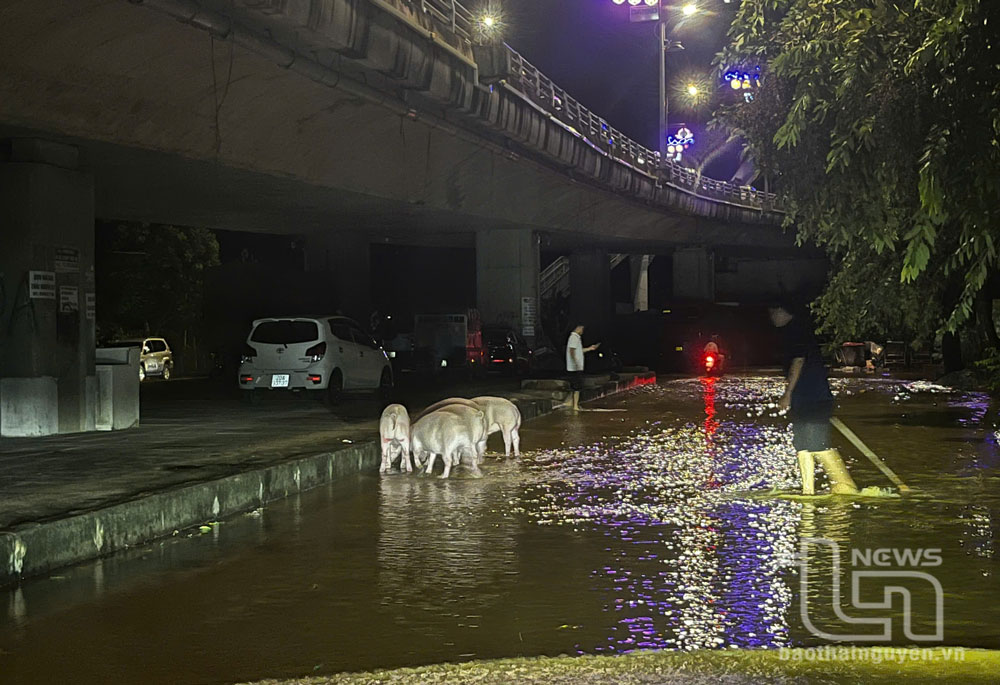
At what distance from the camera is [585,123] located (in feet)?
142

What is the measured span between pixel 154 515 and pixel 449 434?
384cm

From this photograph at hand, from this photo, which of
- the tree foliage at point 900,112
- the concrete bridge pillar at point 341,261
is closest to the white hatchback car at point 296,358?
the tree foliage at point 900,112

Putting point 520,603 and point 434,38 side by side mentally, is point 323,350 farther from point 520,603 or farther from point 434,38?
point 520,603

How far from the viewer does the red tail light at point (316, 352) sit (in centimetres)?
2464

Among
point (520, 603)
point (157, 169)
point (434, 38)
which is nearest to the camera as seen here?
point (520, 603)

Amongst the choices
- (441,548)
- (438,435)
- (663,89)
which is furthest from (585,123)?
(441,548)

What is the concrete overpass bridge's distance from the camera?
18.5 meters

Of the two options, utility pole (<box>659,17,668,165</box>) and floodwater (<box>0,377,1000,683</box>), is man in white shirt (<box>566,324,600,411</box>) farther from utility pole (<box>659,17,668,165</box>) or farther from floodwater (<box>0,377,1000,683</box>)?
utility pole (<box>659,17,668,165</box>)

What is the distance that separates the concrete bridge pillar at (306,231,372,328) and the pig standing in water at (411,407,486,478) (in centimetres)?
3236

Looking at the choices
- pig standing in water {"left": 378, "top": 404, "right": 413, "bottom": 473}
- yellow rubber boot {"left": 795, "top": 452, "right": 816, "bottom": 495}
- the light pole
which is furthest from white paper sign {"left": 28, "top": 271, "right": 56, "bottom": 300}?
the light pole

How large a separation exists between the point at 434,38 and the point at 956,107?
18355 millimetres

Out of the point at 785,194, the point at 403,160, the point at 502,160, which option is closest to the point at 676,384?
the point at 502,160

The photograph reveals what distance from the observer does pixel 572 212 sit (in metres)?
48.0

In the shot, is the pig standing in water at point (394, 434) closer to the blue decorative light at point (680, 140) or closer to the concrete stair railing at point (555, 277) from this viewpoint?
the concrete stair railing at point (555, 277)
